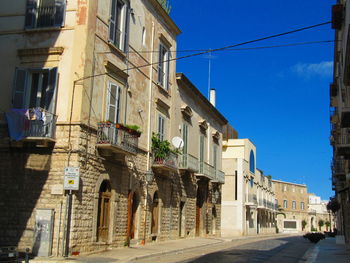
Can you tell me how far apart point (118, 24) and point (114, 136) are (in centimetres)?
512

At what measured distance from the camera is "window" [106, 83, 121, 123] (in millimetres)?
17348

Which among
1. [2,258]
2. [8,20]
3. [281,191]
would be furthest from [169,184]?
[281,191]

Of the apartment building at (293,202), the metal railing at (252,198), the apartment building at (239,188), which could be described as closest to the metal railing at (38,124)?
the apartment building at (239,188)

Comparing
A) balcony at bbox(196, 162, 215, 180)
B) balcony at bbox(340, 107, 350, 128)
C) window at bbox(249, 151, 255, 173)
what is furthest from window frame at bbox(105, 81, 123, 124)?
window at bbox(249, 151, 255, 173)

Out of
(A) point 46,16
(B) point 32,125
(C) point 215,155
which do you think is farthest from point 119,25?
(C) point 215,155

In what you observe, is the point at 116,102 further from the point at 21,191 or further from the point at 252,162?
the point at 252,162

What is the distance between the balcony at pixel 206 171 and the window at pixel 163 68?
287 inches

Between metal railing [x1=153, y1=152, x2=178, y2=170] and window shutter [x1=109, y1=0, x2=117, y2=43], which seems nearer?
window shutter [x1=109, y1=0, x2=117, y2=43]

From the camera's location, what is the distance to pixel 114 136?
1670 centimetres

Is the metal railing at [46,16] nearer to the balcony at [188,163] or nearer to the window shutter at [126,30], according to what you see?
the window shutter at [126,30]

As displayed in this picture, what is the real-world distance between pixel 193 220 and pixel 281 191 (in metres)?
65.9

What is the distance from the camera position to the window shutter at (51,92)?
50.9ft

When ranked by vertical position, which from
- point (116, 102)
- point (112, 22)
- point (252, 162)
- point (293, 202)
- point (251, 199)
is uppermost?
point (112, 22)

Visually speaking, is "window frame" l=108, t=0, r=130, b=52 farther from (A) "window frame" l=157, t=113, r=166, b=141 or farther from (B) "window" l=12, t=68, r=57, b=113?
(A) "window frame" l=157, t=113, r=166, b=141
